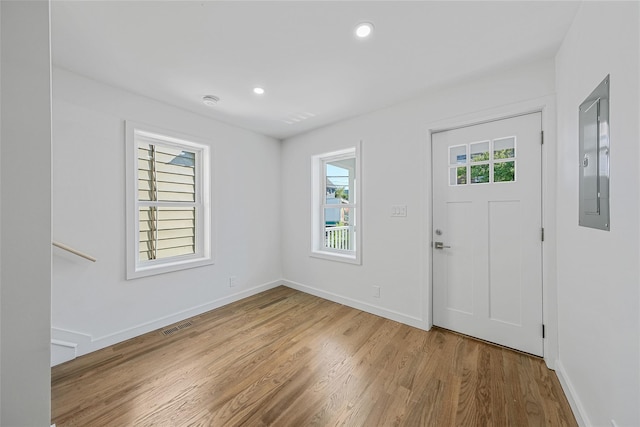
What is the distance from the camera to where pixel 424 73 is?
2.06m

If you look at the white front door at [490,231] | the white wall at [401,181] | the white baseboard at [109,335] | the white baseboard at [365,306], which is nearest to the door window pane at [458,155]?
the white front door at [490,231]

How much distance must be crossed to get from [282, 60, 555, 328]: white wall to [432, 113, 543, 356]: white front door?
5.9 inches

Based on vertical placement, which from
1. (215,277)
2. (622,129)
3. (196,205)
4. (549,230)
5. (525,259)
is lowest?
(215,277)

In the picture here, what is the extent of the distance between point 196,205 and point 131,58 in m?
1.55

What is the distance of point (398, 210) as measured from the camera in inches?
104

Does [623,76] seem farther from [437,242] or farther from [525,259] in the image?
[437,242]

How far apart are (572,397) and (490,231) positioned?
1.18 m

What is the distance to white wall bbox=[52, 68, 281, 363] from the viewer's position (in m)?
2.00

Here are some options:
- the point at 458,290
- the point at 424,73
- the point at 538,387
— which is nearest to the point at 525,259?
the point at 458,290

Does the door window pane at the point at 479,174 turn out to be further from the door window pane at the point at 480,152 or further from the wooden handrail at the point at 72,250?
the wooden handrail at the point at 72,250

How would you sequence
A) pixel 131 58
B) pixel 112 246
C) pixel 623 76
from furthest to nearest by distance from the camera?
pixel 112 246
pixel 131 58
pixel 623 76

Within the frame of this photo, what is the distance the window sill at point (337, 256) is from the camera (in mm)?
3030

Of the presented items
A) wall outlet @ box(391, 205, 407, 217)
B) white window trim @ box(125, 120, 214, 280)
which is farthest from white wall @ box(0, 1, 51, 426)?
wall outlet @ box(391, 205, 407, 217)

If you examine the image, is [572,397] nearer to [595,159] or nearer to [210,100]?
[595,159]
